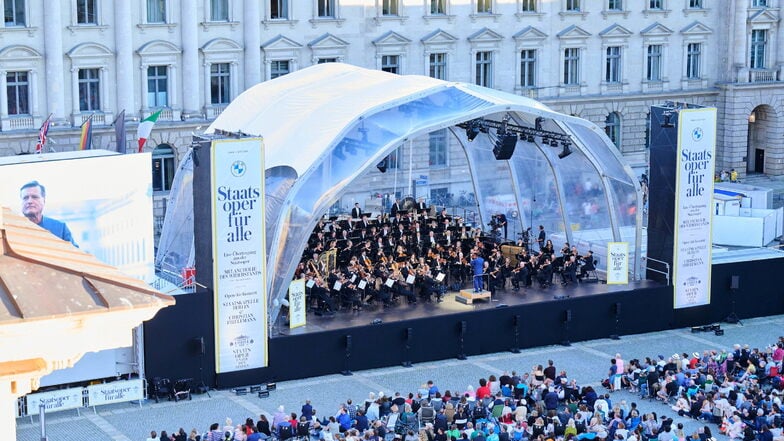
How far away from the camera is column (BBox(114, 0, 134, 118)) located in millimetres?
58250

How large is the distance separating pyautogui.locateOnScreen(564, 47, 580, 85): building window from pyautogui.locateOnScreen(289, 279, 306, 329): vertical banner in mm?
34430

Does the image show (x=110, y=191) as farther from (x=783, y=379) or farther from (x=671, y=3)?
(x=671, y=3)

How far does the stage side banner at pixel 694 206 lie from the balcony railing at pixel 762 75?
105 feet

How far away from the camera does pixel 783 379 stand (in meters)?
35.7

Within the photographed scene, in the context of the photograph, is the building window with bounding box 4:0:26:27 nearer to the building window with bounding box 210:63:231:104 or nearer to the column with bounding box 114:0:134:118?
the column with bounding box 114:0:134:118

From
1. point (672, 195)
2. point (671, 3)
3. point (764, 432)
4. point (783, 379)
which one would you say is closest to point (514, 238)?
point (672, 195)

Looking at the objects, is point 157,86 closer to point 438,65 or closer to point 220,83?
point 220,83

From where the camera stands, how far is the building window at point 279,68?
62.8 metres

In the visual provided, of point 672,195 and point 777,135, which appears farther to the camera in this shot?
point 777,135

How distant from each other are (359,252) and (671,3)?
34465 mm

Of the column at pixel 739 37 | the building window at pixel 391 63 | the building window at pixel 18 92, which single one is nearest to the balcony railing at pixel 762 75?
the column at pixel 739 37

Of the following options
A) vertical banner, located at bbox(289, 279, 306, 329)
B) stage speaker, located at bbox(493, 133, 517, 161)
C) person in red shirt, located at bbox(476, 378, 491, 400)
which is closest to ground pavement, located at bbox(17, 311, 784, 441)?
vertical banner, located at bbox(289, 279, 306, 329)

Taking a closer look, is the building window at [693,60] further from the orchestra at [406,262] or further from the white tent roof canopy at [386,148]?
the orchestra at [406,262]

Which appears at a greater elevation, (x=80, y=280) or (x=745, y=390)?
(x=80, y=280)
